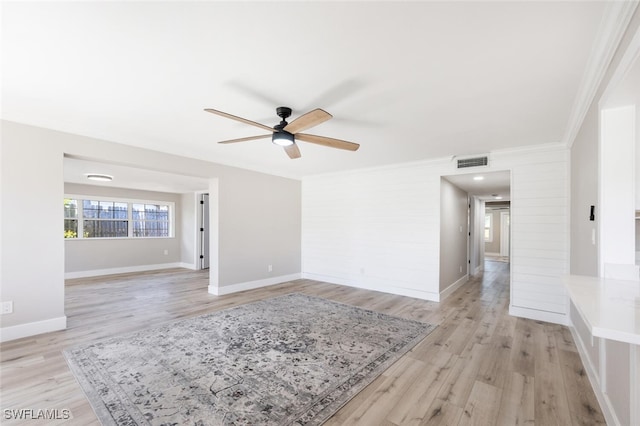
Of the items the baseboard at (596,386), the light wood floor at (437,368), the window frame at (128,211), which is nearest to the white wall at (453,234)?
the light wood floor at (437,368)

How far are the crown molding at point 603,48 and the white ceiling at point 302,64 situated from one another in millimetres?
43

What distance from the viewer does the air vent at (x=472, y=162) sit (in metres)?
4.21

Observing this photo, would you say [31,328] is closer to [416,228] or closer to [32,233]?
[32,233]

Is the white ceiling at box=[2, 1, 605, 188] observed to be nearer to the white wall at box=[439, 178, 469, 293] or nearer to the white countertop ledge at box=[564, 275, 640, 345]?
the white countertop ledge at box=[564, 275, 640, 345]

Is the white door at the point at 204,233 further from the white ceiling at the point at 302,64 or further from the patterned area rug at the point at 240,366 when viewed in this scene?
the white ceiling at the point at 302,64

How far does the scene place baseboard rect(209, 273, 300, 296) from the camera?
495 cm

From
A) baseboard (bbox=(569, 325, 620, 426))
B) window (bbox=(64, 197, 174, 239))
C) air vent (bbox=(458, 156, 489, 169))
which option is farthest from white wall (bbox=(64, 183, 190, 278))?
baseboard (bbox=(569, 325, 620, 426))

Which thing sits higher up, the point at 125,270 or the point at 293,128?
the point at 293,128

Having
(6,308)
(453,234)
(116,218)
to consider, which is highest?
(116,218)

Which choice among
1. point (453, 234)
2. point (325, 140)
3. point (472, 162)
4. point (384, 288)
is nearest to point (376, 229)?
point (384, 288)

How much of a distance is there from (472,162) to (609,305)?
138 inches

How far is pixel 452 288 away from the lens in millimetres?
5273

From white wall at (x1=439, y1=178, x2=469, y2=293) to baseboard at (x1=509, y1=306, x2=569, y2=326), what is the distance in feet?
3.53

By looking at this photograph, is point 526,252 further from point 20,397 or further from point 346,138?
point 20,397
